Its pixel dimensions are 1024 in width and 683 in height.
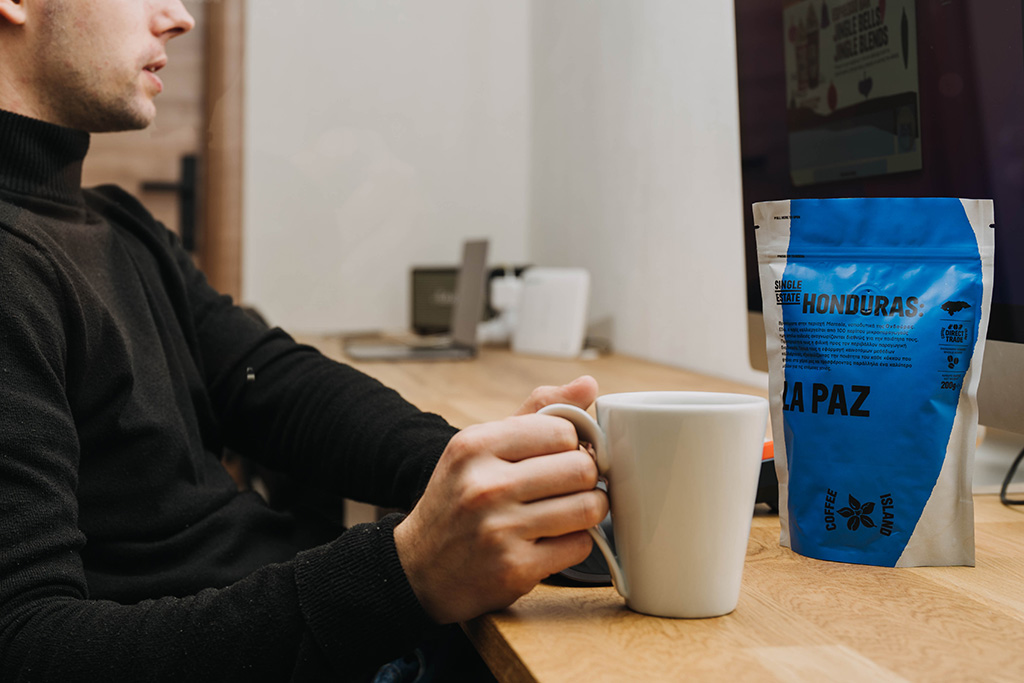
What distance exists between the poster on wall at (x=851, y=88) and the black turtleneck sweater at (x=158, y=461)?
47 cm

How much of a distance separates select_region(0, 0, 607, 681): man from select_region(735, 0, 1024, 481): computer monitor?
0.34 m

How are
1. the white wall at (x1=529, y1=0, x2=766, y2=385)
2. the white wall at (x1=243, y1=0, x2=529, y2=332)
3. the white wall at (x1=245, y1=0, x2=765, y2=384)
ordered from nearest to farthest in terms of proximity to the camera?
the white wall at (x1=529, y1=0, x2=766, y2=385)
the white wall at (x1=245, y1=0, x2=765, y2=384)
the white wall at (x1=243, y1=0, x2=529, y2=332)

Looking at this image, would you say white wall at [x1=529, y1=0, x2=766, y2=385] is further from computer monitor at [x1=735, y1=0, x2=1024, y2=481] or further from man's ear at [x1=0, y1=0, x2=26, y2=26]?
man's ear at [x1=0, y1=0, x2=26, y2=26]

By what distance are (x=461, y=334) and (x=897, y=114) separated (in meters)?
1.24

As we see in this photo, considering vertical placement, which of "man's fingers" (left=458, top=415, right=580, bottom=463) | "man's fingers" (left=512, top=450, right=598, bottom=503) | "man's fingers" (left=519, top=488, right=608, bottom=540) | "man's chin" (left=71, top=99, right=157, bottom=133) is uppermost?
"man's chin" (left=71, top=99, right=157, bottom=133)

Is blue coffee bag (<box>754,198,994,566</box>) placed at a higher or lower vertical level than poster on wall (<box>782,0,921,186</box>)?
lower

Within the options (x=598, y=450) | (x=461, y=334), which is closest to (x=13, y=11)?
(x=598, y=450)

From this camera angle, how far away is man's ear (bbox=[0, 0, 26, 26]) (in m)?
0.81

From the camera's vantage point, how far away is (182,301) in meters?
0.96

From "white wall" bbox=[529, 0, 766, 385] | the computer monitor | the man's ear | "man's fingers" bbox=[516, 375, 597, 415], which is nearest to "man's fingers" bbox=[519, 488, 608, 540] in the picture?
"man's fingers" bbox=[516, 375, 597, 415]

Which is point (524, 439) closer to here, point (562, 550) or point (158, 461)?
point (562, 550)

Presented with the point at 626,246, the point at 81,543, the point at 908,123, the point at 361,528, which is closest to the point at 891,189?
the point at 908,123

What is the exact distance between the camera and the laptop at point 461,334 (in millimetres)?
1787

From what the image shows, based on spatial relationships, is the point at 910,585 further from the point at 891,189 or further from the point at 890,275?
the point at 891,189
